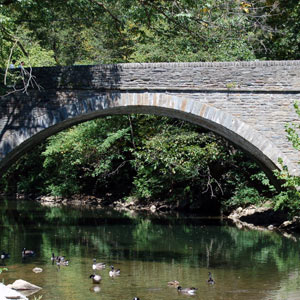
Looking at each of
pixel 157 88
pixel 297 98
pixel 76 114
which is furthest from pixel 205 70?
pixel 76 114

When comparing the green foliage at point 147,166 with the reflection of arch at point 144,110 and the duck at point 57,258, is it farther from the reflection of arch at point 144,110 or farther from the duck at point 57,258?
the duck at point 57,258

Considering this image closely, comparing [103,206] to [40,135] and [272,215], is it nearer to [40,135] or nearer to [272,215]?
[272,215]

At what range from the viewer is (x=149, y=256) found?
1310 centimetres

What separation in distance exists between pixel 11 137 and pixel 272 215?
8.23m

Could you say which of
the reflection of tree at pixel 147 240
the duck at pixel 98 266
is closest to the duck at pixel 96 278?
the duck at pixel 98 266

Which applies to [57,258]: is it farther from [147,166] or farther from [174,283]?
[147,166]

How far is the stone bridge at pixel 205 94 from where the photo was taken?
13.2 meters

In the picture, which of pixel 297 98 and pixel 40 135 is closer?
pixel 297 98

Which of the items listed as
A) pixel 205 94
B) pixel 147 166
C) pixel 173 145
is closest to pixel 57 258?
pixel 205 94

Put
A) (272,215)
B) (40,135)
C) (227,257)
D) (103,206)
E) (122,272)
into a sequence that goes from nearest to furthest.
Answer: (122,272) → (227,257) → (40,135) → (272,215) → (103,206)

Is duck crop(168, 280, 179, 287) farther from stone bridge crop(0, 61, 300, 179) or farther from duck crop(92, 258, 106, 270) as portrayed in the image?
stone bridge crop(0, 61, 300, 179)

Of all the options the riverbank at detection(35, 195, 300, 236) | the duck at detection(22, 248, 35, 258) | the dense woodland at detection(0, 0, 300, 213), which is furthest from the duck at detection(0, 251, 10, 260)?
the riverbank at detection(35, 195, 300, 236)

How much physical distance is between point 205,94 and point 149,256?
3.61 metres

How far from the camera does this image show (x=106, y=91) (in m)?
13.5
